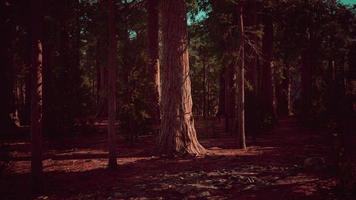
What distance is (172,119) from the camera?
41.5 ft

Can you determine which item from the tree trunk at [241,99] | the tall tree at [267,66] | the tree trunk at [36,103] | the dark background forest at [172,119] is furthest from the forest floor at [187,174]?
the tall tree at [267,66]

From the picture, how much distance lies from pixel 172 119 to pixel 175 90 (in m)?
0.97

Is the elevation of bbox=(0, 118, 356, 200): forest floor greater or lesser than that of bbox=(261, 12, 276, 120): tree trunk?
lesser

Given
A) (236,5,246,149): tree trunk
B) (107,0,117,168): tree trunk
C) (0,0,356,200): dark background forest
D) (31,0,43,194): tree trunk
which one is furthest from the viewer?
(236,5,246,149): tree trunk

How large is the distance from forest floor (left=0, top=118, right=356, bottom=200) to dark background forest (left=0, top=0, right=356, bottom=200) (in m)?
0.03

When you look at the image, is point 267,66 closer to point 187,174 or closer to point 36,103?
point 187,174

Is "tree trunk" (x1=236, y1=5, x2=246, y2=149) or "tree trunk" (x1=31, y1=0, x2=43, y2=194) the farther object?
"tree trunk" (x1=236, y1=5, x2=246, y2=149)

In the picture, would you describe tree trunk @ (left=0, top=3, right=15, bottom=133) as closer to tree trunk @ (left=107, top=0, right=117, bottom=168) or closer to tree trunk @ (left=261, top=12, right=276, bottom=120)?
tree trunk @ (left=107, top=0, right=117, bottom=168)

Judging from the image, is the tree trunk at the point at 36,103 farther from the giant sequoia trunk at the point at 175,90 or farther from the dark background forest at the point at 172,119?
the giant sequoia trunk at the point at 175,90

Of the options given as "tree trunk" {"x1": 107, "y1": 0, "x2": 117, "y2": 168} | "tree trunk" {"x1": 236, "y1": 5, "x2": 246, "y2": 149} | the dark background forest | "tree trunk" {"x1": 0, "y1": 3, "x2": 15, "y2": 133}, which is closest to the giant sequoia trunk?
the dark background forest

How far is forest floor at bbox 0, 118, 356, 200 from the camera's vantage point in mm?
8266

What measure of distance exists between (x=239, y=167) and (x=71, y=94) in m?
7.12

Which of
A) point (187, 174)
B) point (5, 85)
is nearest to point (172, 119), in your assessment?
point (187, 174)

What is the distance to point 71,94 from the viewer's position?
14.4m
